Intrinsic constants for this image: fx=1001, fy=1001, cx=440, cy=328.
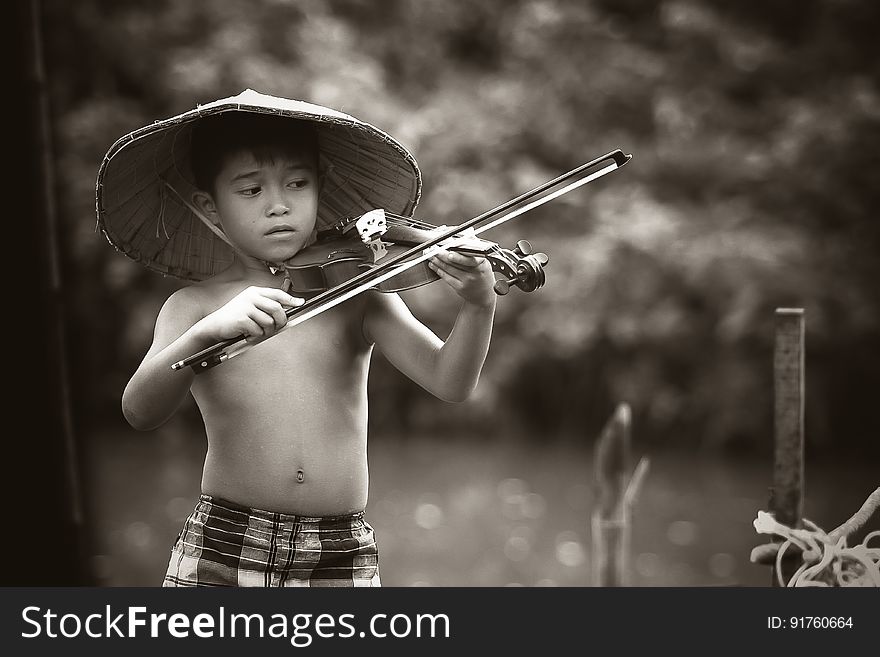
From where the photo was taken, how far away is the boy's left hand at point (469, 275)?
121 cm

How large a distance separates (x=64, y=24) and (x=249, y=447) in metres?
5.18

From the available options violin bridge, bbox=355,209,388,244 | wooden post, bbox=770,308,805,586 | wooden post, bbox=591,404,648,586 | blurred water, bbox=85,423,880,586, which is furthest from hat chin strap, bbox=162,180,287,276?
blurred water, bbox=85,423,880,586

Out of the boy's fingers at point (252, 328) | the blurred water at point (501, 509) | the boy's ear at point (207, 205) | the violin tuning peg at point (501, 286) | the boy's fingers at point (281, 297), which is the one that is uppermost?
the blurred water at point (501, 509)

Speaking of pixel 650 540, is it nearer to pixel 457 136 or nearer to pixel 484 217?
pixel 457 136

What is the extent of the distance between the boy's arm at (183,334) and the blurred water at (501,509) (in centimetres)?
372

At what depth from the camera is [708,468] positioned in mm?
5691

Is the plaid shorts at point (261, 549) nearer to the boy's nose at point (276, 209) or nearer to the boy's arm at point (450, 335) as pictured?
the boy's arm at point (450, 335)

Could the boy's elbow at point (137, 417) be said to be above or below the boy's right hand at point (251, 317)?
below

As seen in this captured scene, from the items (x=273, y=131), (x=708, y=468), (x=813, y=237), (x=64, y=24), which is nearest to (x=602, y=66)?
(x=813, y=237)

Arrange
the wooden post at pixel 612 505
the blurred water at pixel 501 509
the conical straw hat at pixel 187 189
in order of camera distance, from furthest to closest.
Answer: the blurred water at pixel 501 509, the wooden post at pixel 612 505, the conical straw hat at pixel 187 189

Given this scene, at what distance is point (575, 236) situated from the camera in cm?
553

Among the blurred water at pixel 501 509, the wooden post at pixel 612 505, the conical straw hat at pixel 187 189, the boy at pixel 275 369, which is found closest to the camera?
the boy at pixel 275 369

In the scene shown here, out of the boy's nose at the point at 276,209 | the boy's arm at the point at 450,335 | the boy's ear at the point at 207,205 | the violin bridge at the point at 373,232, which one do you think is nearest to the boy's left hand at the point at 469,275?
the boy's arm at the point at 450,335
